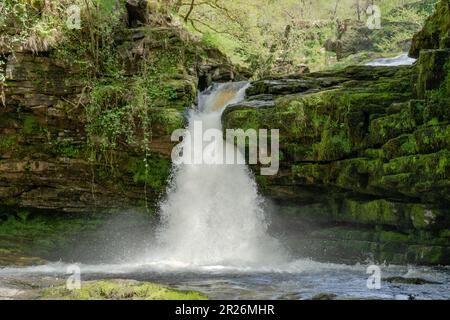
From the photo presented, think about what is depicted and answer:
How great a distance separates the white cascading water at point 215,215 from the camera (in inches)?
516

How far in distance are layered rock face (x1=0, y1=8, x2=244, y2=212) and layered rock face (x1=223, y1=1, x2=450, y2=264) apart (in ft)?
Result: 6.70

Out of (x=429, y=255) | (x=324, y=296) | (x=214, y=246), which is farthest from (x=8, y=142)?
(x=429, y=255)

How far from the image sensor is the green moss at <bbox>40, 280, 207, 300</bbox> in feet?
21.7

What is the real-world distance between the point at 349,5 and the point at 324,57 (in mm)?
11238

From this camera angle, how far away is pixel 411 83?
1124cm

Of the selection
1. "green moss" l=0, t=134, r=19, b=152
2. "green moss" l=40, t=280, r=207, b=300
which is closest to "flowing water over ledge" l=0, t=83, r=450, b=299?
"green moss" l=40, t=280, r=207, b=300

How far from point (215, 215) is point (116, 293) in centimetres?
670

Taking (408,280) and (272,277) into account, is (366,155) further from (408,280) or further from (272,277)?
(272,277)

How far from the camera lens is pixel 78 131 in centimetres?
1372

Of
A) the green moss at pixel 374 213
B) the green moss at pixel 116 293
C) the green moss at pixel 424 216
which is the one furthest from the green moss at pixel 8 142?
the green moss at pixel 424 216

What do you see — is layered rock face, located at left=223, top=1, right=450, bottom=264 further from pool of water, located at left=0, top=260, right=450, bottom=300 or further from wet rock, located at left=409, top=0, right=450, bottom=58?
pool of water, located at left=0, top=260, right=450, bottom=300

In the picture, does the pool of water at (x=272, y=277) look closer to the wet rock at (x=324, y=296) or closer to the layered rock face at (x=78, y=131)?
the wet rock at (x=324, y=296)

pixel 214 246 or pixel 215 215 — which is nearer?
pixel 214 246

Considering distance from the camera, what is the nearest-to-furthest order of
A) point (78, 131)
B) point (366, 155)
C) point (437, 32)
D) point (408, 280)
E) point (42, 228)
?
point (408, 280) < point (366, 155) < point (437, 32) < point (78, 131) < point (42, 228)
